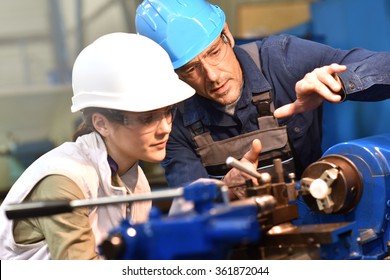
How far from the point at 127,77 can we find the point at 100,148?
151 millimetres

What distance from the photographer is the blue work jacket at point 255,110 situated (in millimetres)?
1355

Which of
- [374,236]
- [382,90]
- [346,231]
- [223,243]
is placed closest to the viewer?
[223,243]

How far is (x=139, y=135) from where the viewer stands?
1154 millimetres

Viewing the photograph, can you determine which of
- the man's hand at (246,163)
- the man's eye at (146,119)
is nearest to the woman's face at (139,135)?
the man's eye at (146,119)

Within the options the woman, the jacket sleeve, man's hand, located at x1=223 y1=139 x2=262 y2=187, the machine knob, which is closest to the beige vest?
the woman

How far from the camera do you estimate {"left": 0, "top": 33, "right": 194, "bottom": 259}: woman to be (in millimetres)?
1082

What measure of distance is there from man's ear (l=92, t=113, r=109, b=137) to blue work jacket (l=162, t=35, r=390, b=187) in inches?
9.1

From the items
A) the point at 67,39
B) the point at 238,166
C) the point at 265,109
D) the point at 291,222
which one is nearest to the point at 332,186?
the point at 291,222

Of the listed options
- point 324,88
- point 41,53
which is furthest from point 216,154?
point 41,53

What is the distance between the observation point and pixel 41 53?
2371 millimetres

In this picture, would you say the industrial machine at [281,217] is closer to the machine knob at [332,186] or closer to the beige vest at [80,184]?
the machine knob at [332,186]

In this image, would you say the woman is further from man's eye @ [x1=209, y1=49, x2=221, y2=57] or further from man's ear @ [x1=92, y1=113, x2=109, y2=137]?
man's eye @ [x1=209, y1=49, x2=221, y2=57]

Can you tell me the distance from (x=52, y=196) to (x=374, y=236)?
0.54m

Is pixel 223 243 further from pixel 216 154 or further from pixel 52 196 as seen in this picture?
pixel 216 154
